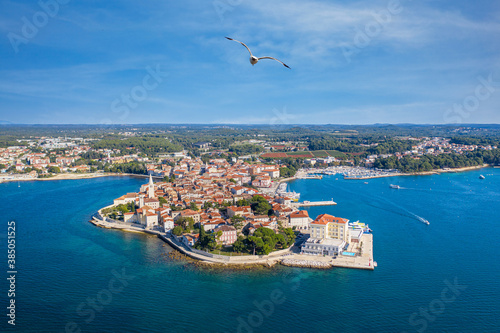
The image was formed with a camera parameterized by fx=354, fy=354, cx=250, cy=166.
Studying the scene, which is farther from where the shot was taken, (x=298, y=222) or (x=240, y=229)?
(x=298, y=222)

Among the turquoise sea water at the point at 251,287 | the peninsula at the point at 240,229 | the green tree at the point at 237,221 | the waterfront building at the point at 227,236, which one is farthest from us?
the green tree at the point at 237,221

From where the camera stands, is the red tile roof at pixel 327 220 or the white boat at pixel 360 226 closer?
the red tile roof at pixel 327 220

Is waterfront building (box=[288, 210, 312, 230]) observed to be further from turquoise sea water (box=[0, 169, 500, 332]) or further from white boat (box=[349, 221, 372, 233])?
turquoise sea water (box=[0, 169, 500, 332])

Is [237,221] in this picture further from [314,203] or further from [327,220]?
[314,203]

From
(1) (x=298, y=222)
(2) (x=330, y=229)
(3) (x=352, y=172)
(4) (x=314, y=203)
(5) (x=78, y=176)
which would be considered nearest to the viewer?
(2) (x=330, y=229)

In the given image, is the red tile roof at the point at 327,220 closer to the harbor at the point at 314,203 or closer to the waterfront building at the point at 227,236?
the waterfront building at the point at 227,236

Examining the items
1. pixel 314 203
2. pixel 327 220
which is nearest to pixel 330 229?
pixel 327 220

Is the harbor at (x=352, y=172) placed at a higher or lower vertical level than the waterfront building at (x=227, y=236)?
higher

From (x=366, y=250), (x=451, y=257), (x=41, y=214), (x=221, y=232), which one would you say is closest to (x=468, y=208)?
(x=451, y=257)

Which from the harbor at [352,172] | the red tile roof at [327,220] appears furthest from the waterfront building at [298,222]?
the harbor at [352,172]

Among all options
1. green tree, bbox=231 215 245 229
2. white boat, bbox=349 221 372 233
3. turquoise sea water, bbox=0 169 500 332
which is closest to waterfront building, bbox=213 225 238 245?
green tree, bbox=231 215 245 229
